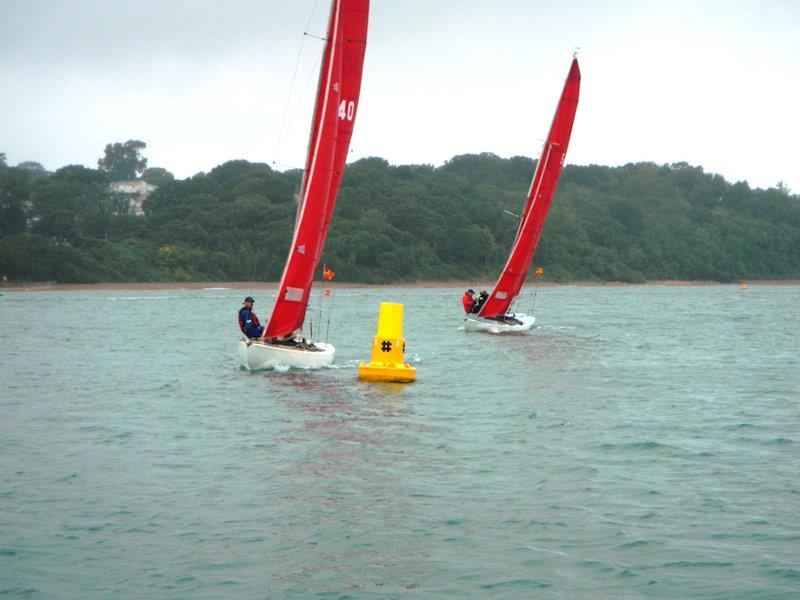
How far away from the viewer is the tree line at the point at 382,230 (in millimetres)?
87062

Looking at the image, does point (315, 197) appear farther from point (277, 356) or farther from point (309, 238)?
point (277, 356)

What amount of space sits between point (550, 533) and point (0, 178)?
89633mm

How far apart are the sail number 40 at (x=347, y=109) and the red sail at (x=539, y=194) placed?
1454 cm

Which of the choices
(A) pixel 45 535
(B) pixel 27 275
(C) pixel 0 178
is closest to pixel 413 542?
(A) pixel 45 535

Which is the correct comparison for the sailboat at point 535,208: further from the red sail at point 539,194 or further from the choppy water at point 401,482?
the choppy water at point 401,482

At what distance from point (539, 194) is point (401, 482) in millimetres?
28594

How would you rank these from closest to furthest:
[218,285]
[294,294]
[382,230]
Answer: [294,294] → [218,285] → [382,230]

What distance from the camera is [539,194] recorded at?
132ft

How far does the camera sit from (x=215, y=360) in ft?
91.7

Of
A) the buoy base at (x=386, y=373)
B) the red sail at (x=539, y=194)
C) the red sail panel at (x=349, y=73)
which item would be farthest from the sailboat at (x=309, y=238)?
the red sail at (x=539, y=194)

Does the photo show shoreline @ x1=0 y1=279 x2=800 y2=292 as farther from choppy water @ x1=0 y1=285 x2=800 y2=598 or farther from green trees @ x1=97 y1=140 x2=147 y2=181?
green trees @ x1=97 y1=140 x2=147 y2=181

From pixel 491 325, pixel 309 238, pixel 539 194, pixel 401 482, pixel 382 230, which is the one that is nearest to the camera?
pixel 401 482

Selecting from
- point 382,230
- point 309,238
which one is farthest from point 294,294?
point 382,230

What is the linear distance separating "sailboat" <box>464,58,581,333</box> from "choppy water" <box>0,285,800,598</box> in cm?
1273
